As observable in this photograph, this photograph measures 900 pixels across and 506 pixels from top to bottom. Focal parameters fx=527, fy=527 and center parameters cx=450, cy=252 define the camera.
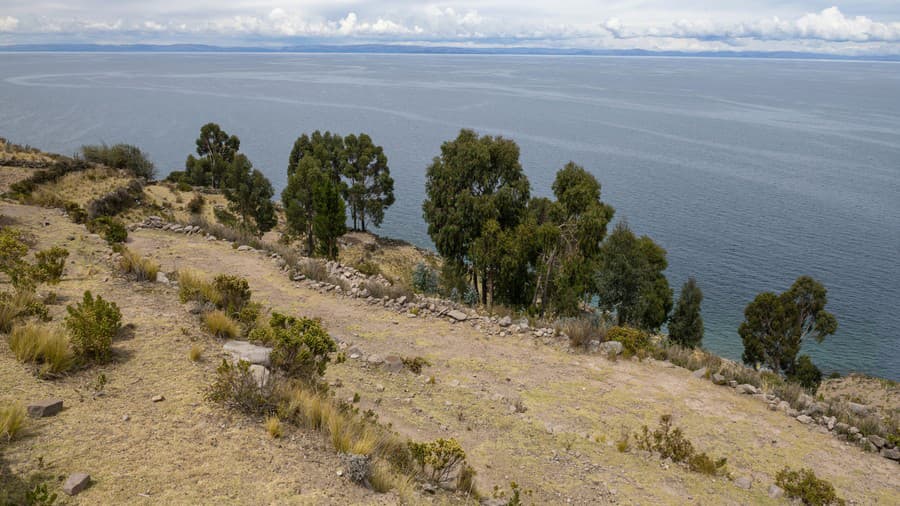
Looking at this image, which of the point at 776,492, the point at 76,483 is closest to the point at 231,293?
the point at 76,483

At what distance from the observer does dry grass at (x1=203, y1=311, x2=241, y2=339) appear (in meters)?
12.1

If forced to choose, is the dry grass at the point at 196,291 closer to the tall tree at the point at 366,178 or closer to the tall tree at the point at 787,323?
the tall tree at the point at 787,323

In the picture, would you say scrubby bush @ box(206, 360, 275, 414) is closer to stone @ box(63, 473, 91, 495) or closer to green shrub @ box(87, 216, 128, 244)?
stone @ box(63, 473, 91, 495)

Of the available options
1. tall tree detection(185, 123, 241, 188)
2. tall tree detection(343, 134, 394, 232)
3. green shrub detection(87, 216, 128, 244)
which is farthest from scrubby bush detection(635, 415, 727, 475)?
tall tree detection(185, 123, 241, 188)

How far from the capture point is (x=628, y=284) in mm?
29500

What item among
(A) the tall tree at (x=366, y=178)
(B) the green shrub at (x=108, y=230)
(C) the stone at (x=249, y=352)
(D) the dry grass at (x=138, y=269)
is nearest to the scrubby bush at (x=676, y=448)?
(C) the stone at (x=249, y=352)

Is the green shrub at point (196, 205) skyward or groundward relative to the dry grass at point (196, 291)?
groundward

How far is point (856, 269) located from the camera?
44344 millimetres

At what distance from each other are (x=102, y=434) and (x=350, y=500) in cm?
383

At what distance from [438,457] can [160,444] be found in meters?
4.10

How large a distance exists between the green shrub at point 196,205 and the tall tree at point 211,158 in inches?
551

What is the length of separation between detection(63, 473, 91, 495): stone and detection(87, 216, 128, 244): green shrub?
16292 millimetres

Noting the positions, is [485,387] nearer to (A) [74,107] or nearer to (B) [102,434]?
(B) [102,434]

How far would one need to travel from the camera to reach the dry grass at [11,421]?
7.14 m
